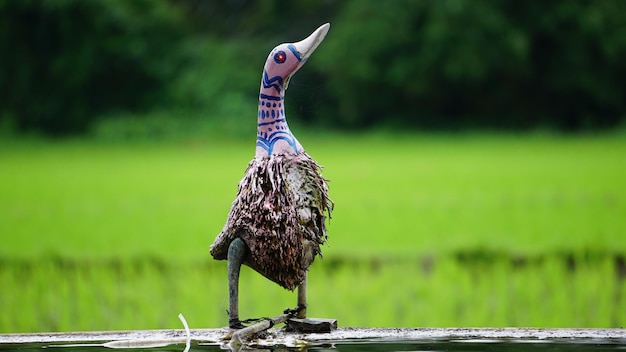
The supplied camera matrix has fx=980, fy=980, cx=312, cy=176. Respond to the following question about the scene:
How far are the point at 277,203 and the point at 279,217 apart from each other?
1.6 inches

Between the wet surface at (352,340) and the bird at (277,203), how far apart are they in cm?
15

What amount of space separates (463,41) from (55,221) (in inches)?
377

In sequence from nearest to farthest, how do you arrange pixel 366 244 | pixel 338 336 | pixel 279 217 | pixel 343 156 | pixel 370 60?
1. pixel 279 217
2. pixel 338 336
3. pixel 366 244
4. pixel 343 156
5. pixel 370 60

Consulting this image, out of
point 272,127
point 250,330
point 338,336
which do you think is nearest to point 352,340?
point 338,336

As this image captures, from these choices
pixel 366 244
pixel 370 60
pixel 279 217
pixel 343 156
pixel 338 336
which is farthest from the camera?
pixel 370 60

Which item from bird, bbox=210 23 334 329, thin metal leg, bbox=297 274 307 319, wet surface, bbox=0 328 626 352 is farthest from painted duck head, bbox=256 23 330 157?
wet surface, bbox=0 328 626 352

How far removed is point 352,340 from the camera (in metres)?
2.69

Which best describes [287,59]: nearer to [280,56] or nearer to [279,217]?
[280,56]

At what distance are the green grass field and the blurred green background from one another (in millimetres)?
21

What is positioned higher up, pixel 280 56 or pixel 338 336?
pixel 280 56

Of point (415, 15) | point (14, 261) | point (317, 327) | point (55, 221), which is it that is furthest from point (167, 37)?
point (317, 327)

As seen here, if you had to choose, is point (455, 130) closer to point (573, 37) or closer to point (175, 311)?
point (573, 37)

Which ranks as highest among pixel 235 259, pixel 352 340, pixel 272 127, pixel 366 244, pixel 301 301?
pixel 366 244

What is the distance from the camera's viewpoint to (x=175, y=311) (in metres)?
4.72
